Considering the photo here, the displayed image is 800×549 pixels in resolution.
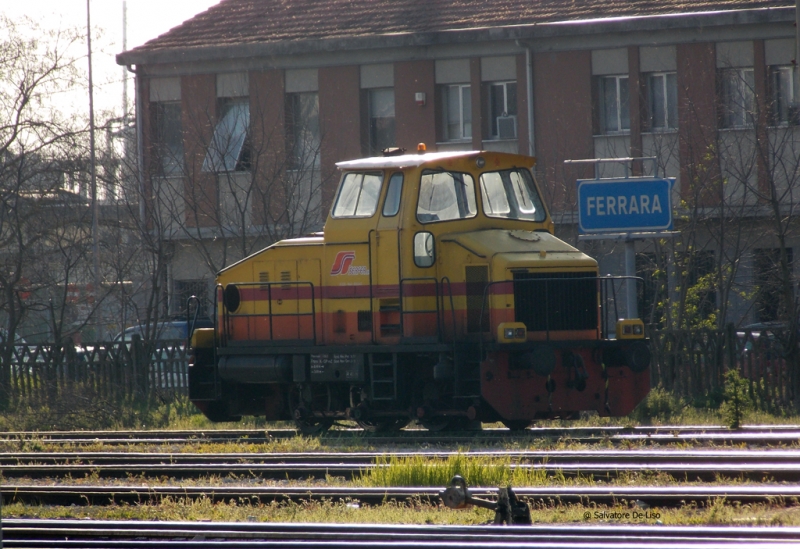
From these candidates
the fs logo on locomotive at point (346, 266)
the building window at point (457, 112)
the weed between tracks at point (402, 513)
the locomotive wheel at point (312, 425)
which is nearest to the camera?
the weed between tracks at point (402, 513)

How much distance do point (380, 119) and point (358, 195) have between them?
13904mm

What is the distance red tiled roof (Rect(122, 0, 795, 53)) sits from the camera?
2489 cm

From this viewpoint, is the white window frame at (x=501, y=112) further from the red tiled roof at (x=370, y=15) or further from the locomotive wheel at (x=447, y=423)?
the locomotive wheel at (x=447, y=423)

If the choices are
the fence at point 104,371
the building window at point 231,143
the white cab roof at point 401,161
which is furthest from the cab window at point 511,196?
the building window at point 231,143

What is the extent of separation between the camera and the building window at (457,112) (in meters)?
26.3

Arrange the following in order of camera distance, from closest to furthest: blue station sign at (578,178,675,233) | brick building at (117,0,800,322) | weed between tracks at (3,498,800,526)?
weed between tracks at (3,498,800,526), blue station sign at (578,178,675,233), brick building at (117,0,800,322)

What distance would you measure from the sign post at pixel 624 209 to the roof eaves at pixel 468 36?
32.7 feet

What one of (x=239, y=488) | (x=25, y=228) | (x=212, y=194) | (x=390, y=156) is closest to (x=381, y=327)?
(x=390, y=156)

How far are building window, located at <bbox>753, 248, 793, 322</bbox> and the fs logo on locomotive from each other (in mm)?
8584

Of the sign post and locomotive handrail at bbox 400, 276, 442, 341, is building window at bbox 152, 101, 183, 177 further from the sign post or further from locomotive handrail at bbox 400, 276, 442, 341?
locomotive handrail at bbox 400, 276, 442, 341

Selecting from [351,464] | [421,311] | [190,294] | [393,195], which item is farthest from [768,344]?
[190,294]

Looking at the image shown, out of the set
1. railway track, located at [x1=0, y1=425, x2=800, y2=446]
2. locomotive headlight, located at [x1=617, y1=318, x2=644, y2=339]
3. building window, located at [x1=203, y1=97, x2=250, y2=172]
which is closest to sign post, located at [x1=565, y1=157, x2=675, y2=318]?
locomotive headlight, located at [x1=617, y1=318, x2=644, y2=339]

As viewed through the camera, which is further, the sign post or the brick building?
the brick building

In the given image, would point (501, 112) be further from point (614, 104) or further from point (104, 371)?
point (104, 371)
